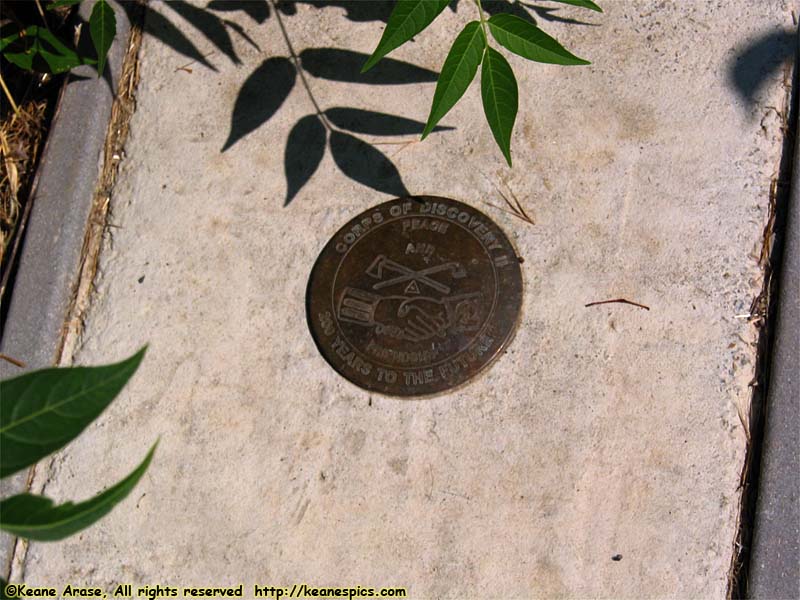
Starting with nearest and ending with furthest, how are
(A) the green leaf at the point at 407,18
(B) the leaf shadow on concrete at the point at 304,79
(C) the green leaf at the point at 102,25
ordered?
(A) the green leaf at the point at 407,18 → (C) the green leaf at the point at 102,25 → (B) the leaf shadow on concrete at the point at 304,79

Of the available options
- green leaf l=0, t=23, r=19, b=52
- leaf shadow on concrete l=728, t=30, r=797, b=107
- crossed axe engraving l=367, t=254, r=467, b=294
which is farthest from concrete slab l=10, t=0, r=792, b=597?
green leaf l=0, t=23, r=19, b=52

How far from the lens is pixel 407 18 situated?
5.41 ft

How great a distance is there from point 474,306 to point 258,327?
0.67 meters

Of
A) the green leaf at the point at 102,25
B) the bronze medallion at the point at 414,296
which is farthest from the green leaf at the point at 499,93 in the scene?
the green leaf at the point at 102,25

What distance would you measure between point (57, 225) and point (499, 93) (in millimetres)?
1546

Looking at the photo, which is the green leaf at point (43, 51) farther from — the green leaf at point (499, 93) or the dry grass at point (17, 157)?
the green leaf at point (499, 93)

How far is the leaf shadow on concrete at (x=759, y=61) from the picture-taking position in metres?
2.31

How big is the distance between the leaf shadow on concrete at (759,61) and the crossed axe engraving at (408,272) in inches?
40.1

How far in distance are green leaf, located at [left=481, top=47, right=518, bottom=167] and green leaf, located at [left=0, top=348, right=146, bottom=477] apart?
1.08 meters

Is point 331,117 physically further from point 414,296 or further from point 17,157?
point 17,157

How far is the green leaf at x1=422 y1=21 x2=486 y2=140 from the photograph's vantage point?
167 cm

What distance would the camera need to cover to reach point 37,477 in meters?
2.31

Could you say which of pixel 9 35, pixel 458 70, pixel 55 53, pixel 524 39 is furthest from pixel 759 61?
pixel 9 35

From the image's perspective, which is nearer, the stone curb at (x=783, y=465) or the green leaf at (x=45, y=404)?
the green leaf at (x=45, y=404)
